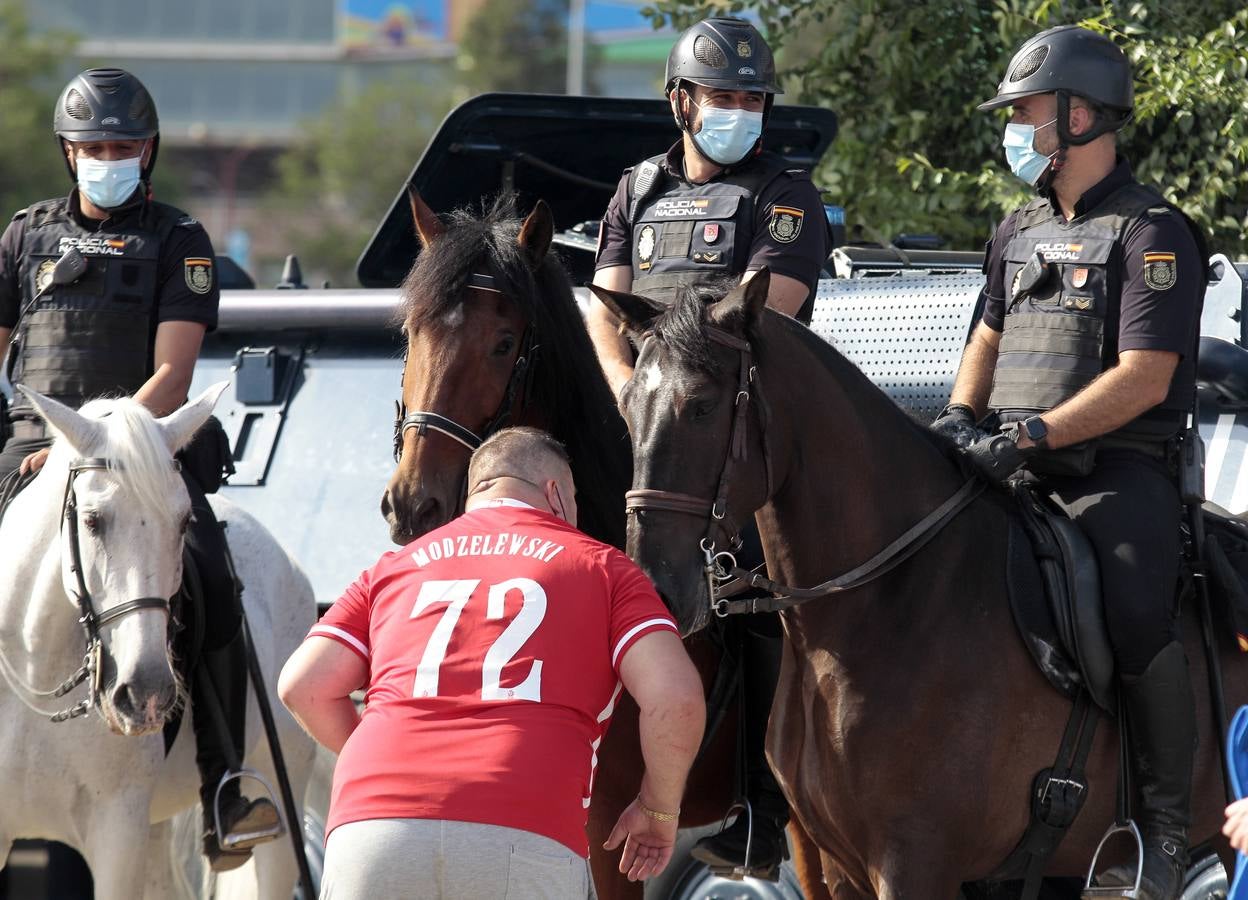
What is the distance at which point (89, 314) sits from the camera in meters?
6.03

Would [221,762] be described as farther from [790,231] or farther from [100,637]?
[790,231]

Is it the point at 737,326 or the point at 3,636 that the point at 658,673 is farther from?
the point at 3,636

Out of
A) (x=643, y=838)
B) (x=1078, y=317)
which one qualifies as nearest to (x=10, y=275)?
(x=643, y=838)

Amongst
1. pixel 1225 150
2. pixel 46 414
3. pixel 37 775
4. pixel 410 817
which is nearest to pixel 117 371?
pixel 46 414

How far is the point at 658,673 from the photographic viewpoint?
387 centimetres

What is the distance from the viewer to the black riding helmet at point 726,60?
211 inches

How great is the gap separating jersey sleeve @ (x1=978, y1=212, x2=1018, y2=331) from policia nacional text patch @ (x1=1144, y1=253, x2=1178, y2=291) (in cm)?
55

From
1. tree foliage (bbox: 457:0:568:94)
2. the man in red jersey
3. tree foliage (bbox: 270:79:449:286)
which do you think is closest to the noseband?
the man in red jersey

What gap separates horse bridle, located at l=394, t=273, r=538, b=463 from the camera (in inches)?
192

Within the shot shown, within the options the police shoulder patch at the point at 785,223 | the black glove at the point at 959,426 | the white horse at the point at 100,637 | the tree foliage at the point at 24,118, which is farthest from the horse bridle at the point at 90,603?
the tree foliage at the point at 24,118

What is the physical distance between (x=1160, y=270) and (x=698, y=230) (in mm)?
1423

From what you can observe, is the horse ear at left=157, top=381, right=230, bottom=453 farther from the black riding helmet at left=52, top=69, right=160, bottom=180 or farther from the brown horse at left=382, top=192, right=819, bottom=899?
the black riding helmet at left=52, top=69, right=160, bottom=180

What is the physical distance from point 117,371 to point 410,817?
9.52 ft

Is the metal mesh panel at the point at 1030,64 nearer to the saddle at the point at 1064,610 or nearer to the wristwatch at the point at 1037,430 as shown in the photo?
the wristwatch at the point at 1037,430
